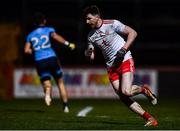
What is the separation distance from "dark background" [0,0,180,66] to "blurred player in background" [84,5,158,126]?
14555 millimetres

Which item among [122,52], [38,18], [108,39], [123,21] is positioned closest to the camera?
[122,52]

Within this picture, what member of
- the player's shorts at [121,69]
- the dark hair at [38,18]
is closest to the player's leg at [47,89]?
the dark hair at [38,18]

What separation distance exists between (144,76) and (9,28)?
199 inches

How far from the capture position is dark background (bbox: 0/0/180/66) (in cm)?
2714

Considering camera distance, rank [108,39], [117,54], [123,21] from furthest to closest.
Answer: [123,21], [108,39], [117,54]

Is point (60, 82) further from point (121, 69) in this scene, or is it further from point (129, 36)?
point (129, 36)

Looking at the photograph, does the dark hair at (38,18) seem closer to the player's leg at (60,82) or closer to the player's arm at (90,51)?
the player's leg at (60,82)

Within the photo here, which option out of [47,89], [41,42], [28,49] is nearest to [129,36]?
[47,89]

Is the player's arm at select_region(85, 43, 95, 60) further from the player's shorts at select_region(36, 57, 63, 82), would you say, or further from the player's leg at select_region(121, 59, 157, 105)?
the player's shorts at select_region(36, 57, 63, 82)

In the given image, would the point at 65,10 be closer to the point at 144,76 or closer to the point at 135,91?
the point at 144,76

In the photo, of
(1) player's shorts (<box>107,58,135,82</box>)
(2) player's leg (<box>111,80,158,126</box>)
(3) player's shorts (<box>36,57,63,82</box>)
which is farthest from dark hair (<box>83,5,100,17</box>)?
(3) player's shorts (<box>36,57,63,82</box>)

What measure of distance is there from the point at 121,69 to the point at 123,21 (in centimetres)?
1594

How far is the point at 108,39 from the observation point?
12.1 meters

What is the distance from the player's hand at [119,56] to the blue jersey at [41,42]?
4.05 meters
